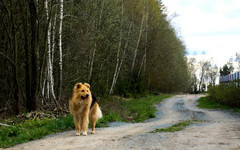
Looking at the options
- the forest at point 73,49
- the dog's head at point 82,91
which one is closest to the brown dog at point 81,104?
the dog's head at point 82,91

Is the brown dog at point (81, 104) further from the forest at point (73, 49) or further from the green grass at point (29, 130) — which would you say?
the forest at point (73, 49)

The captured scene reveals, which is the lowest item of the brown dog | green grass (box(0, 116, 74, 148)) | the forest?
green grass (box(0, 116, 74, 148))

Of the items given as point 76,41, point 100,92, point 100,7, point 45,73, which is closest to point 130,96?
point 100,92

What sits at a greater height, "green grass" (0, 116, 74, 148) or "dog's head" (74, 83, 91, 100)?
"dog's head" (74, 83, 91, 100)

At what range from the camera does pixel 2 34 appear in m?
12.7

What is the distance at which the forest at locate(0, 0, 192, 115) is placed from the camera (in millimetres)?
11961

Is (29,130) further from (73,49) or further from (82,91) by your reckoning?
(73,49)

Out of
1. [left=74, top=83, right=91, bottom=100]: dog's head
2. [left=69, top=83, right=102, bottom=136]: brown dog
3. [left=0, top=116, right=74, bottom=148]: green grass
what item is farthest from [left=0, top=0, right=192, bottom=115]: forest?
[left=74, top=83, right=91, bottom=100]: dog's head

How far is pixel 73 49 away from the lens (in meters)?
15.6

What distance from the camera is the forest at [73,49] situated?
12.0m

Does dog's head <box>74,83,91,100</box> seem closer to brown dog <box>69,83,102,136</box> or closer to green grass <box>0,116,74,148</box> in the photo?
brown dog <box>69,83,102,136</box>

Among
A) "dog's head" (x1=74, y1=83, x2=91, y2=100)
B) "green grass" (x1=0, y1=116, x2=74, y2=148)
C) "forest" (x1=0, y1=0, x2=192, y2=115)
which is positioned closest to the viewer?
"dog's head" (x1=74, y1=83, x2=91, y2=100)

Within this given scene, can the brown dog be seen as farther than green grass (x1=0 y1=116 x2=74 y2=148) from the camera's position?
No

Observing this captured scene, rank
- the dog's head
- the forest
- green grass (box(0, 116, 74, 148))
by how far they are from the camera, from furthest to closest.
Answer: the forest
green grass (box(0, 116, 74, 148))
the dog's head
